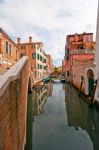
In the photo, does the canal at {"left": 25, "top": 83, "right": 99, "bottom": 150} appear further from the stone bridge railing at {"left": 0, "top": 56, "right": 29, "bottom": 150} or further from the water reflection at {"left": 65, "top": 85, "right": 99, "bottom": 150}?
the stone bridge railing at {"left": 0, "top": 56, "right": 29, "bottom": 150}

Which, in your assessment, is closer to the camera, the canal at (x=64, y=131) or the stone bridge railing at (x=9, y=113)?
the stone bridge railing at (x=9, y=113)

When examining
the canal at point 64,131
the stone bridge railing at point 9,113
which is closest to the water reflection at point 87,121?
the canal at point 64,131

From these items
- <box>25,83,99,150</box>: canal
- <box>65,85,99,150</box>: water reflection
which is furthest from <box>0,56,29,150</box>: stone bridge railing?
<box>65,85,99,150</box>: water reflection

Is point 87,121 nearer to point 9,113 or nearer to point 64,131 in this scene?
point 64,131

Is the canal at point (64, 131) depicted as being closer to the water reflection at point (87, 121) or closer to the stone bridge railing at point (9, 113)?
the water reflection at point (87, 121)

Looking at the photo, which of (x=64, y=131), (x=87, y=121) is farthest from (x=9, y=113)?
(x=87, y=121)

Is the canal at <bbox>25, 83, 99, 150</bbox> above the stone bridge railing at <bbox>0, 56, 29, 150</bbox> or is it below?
below

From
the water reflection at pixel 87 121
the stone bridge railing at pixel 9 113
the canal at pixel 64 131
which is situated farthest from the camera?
the water reflection at pixel 87 121

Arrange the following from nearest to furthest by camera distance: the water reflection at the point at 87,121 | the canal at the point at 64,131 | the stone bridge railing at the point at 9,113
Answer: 1. the stone bridge railing at the point at 9,113
2. the canal at the point at 64,131
3. the water reflection at the point at 87,121

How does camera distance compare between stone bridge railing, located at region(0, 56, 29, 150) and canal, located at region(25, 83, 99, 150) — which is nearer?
stone bridge railing, located at region(0, 56, 29, 150)

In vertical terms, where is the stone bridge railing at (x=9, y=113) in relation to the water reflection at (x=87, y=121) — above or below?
above

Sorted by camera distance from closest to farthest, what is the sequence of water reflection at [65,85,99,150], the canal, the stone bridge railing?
1. the stone bridge railing
2. the canal
3. water reflection at [65,85,99,150]

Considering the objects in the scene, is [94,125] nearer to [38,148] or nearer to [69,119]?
[69,119]

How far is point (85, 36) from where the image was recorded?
94.2 feet
